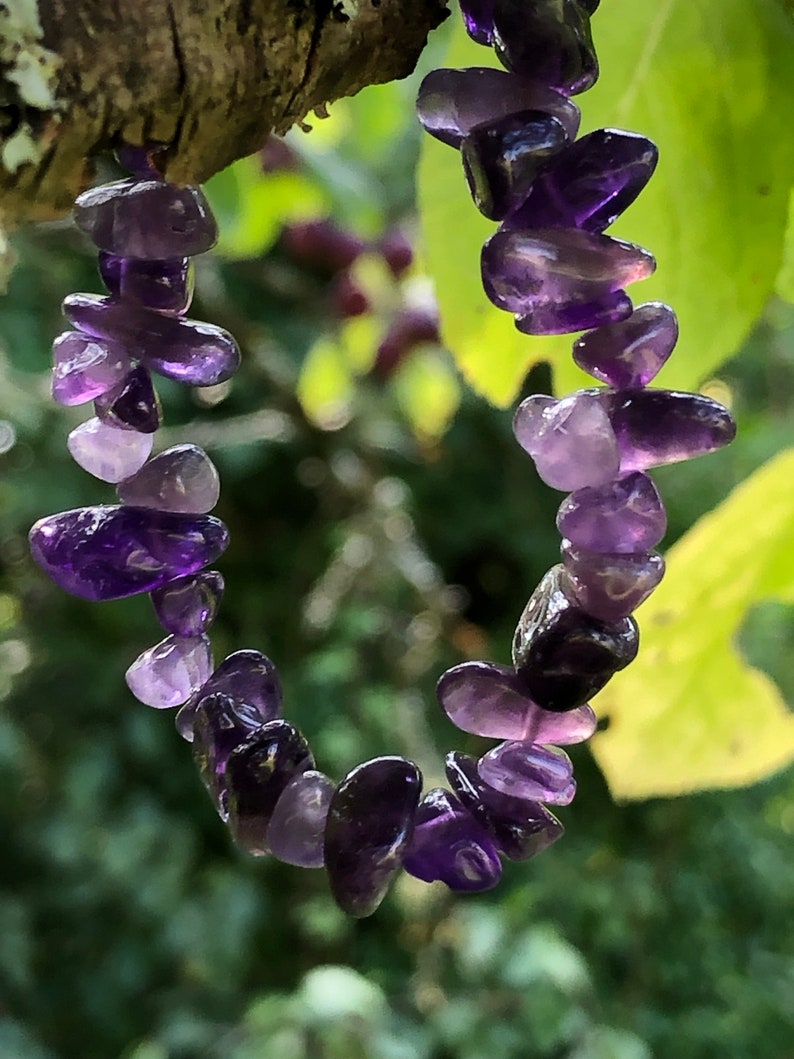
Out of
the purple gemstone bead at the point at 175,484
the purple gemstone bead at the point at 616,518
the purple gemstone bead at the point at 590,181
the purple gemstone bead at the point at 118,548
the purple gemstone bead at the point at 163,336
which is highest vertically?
the purple gemstone bead at the point at 590,181

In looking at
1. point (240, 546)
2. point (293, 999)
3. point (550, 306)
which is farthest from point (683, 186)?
point (240, 546)

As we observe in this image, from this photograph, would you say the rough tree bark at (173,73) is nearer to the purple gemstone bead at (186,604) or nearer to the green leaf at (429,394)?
the purple gemstone bead at (186,604)

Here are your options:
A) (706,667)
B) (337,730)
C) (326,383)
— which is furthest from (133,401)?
(326,383)

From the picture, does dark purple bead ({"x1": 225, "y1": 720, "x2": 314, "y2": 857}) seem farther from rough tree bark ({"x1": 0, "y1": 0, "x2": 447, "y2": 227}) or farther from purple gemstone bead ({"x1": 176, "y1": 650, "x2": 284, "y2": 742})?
rough tree bark ({"x1": 0, "y1": 0, "x2": 447, "y2": 227})

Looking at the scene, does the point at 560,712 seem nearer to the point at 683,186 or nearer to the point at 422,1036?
the point at 683,186

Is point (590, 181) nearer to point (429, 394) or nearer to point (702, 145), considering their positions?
point (702, 145)

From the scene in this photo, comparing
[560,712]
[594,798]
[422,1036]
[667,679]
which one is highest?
[560,712]

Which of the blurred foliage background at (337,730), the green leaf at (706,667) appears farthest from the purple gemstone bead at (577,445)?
the blurred foliage background at (337,730)
